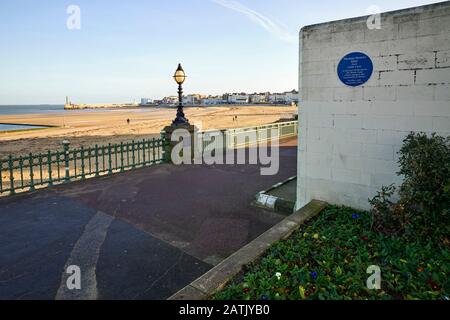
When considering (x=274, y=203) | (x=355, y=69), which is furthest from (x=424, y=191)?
(x=274, y=203)

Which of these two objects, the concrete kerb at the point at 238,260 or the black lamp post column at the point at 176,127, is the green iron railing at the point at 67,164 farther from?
the concrete kerb at the point at 238,260

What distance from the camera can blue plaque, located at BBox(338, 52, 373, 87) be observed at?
222 inches

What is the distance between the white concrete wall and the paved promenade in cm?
172

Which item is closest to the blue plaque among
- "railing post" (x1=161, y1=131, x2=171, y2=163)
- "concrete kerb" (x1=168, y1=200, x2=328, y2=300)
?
"concrete kerb" (x1=168, y1=200, x2=328, y2=300)

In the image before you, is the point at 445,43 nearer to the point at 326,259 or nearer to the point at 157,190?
the point at 326,259

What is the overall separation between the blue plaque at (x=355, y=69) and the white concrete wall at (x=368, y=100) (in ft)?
0.28

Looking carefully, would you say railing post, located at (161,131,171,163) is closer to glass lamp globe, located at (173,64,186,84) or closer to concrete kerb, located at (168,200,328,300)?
glass lamp globe, located at (173,64,186,84)

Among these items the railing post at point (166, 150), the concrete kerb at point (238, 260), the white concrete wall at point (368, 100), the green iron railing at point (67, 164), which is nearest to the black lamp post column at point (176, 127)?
the railing post at point (166, 150)

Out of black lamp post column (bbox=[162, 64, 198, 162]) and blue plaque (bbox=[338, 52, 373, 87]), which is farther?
black lamp post column (bbox=[162, 64, 198, 162])

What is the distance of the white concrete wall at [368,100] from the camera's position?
16.4 feet

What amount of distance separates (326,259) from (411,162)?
199 centimetres

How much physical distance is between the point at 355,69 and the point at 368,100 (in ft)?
2.07
